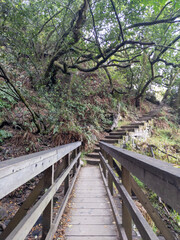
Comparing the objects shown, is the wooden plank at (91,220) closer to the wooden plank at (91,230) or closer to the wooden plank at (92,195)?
the wooden plank at (91,230)

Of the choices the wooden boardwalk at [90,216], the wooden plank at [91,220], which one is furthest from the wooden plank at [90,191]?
the wooden plank at [91,220]

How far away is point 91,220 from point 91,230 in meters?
0.27

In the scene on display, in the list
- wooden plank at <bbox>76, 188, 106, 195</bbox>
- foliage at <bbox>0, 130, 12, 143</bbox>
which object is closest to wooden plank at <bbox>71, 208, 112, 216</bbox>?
wooden plank at <bbox>76, 188, 106, 195</bbox>

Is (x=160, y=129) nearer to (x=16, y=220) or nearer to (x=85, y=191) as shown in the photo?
(x=85, y=191)

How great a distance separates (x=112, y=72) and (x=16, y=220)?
11020 millimetres

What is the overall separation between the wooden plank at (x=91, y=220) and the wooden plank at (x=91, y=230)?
3.6 inches

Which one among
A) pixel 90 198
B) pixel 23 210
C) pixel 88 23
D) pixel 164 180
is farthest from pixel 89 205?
pixel 88 23

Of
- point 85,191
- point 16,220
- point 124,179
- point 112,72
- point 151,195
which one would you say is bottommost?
point 151,195

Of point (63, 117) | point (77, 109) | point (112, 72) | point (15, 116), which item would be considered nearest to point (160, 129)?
point (112, 72)

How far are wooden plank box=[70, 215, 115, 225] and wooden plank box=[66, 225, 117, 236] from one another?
0.09 meters

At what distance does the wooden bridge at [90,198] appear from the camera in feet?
2.88

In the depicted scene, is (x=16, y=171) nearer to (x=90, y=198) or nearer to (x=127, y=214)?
(x=127, y=214)

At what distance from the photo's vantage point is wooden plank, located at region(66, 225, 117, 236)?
7.16 ft

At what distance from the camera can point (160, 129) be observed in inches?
484
